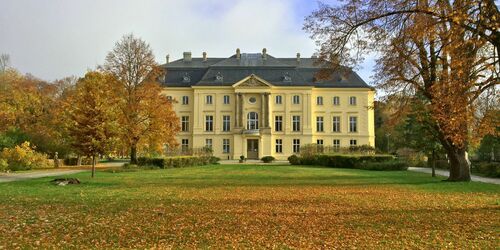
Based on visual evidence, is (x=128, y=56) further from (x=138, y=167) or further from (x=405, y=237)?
(x=405, y=237)

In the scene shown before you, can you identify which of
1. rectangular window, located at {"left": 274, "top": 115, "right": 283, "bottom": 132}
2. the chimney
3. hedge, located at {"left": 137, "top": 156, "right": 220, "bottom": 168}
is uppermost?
the chimney

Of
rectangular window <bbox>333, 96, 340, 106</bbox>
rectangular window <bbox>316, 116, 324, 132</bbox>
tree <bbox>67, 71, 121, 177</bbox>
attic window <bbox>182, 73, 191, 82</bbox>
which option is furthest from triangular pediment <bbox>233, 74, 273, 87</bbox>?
tree <bbox>67, 71, 121, 177</bbox>

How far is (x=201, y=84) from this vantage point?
61531 mm

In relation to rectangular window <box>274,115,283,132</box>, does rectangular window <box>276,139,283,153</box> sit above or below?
below

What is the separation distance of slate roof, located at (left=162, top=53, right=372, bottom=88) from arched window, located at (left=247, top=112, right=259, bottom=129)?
501 centimetres

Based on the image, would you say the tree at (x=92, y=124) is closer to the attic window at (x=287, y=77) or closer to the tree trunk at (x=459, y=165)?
the tree trunk at (x=459, y=165)

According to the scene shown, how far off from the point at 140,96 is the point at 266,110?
92.0ft

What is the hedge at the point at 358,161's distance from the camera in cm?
3500

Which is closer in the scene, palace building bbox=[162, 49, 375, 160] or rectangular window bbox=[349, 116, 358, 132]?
palace building bbox=[162, 49, 375, 160]

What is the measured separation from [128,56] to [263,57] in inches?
1295

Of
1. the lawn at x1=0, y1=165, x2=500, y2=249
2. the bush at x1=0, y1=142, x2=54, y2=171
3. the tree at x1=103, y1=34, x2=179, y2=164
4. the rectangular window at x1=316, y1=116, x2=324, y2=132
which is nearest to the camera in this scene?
the lawn at x1=0, y1=165, x2=500, y2=249

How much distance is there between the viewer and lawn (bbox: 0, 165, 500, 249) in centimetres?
743

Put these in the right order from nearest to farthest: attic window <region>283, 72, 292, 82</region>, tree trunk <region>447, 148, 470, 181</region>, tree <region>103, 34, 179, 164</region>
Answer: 1. tree trunk <region>447, 148, 470, 181</region>
2. tree <region>103, 34, 179, 164</region>
3. attic window <region>283, 72, 292, 82</region>

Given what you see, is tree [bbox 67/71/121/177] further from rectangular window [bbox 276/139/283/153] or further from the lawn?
rectangular window [bbox 276/139/283/153]
